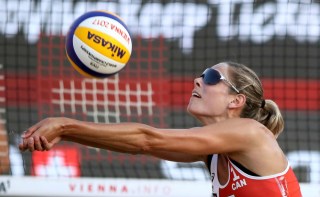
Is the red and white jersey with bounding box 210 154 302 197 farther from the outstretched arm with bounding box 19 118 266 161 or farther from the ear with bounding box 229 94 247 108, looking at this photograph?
the ear with bounding box 229 94 247 108

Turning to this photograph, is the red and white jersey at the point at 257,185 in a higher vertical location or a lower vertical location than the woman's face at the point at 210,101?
lower

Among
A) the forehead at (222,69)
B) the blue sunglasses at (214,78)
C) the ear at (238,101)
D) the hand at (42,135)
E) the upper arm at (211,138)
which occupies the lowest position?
the upper arm at (211,138)

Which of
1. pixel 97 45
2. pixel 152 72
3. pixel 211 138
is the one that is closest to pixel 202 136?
pixel 211 138

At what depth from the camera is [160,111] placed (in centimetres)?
889

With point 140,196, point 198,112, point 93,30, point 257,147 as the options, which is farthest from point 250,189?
point 140,196

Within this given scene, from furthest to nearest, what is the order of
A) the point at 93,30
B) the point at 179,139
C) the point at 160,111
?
the point at 160,111, the point at 93,30, the point at 179,139

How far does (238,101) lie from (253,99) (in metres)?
0.10

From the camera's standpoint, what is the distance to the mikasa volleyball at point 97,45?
4.62 meters

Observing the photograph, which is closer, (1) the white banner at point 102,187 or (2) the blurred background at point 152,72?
(1) the white banner at point 102,187

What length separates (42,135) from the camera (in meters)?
3.35

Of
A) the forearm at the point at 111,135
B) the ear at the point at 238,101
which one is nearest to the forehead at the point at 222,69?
the ear at the point at 238,101

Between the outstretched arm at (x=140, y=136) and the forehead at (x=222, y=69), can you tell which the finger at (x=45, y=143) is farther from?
the forehead at (x=222, y=69)

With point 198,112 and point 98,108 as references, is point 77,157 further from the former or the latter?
point 198,112

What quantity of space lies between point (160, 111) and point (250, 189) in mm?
4988
